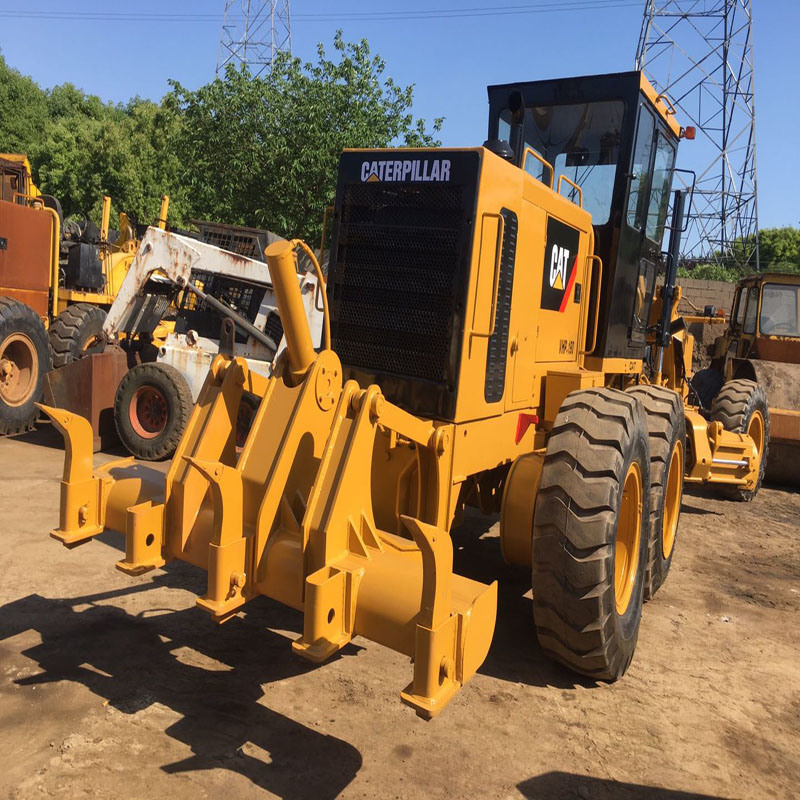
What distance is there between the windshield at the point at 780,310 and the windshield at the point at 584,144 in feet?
20.3

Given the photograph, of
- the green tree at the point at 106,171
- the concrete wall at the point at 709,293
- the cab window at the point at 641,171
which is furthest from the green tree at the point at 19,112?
the cab window at the point at 641,171

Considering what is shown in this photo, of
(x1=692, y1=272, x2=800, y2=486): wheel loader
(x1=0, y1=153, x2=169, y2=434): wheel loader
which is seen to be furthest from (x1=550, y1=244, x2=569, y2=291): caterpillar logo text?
Result: (x1=0, y1=153, x2=169, y2=434): wheel loader

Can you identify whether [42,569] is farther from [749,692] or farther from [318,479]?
[749,692]

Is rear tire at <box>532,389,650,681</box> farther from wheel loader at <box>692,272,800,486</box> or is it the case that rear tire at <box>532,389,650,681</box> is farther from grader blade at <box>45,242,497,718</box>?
wheel loader at <box>692,272,800,486</box>

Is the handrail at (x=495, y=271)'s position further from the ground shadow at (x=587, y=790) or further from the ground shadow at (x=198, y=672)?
the ground shadow at (x=587, y=790)

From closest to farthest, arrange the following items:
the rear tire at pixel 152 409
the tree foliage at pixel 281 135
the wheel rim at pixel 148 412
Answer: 1. the rear tire at pixel 152 409
2. the wheel rim at pixel 148 412
3. the tree foliage at pixel 281 135

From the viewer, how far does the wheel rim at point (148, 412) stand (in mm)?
7793

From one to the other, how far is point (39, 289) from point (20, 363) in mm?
1544

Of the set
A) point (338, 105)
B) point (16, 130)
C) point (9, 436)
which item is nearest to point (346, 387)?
point (9, 436)

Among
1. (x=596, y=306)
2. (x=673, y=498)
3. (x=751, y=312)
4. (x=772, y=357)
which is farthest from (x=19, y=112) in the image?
(x=673, y=498)

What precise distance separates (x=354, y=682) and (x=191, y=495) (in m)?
1.27

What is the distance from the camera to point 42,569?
480 cm

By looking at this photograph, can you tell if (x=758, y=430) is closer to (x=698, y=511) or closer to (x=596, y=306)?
(x=698, y=511)

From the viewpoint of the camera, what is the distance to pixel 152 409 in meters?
7.86
